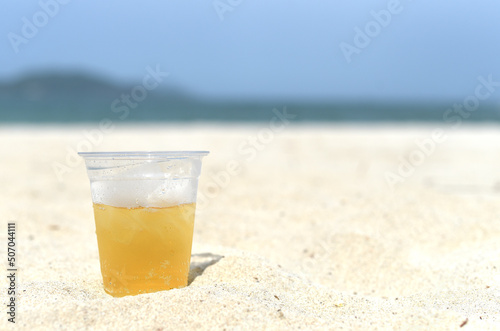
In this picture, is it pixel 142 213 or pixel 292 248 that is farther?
pixel 292 248

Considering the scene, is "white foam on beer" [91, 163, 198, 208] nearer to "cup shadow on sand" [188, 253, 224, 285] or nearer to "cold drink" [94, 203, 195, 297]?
"cold drink" [94, 203, 195, 297]

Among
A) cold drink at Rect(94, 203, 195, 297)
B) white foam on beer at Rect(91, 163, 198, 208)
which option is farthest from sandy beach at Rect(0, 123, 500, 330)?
white foam on beer at Rect(91, 163, 198, 208)

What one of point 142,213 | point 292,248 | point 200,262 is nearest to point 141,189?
point 142,213

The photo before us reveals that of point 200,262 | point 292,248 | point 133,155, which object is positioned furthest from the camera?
point 292,248

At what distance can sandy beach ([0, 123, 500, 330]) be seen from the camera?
188cm

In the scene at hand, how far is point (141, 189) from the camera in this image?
6.86 ft

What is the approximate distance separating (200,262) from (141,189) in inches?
30.1

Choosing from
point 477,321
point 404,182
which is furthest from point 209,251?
point 404,182

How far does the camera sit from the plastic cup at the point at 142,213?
208 cm

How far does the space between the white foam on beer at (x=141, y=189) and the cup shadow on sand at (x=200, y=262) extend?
20.2 inches

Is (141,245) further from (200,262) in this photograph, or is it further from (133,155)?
(200,262)

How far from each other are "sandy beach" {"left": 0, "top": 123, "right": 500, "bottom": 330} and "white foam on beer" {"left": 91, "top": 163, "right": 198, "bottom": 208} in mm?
384

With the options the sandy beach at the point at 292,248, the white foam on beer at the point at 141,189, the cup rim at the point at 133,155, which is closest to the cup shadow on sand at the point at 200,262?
the sandy beach at the point at 292,248

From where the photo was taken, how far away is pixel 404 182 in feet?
18.1
